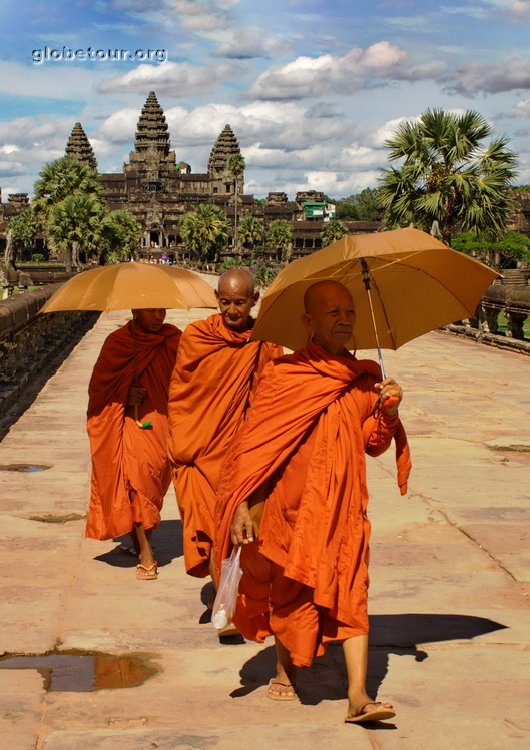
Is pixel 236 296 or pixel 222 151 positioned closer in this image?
pixel 236 296

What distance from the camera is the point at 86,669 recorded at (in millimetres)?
4230

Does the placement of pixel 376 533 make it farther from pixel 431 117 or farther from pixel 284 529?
pixel 431 117

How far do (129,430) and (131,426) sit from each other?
2 cm

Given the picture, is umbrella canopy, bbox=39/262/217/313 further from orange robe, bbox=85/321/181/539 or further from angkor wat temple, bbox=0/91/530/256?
angkor wat temple, bbox=0/91/530/256

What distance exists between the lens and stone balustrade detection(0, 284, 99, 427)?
10680mm

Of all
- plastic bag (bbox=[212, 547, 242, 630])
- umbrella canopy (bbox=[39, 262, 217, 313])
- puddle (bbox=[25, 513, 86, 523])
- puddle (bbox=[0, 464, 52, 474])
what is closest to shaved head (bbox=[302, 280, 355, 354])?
plastic bag (bbox=[212, 547, 242, 630])

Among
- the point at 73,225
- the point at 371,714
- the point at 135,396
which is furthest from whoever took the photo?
the point at 73,225

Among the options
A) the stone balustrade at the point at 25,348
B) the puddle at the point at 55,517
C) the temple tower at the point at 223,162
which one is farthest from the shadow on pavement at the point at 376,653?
the temple tower at the point at 223,162

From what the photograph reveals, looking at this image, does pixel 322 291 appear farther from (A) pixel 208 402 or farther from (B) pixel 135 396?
(B) pixel 135 396

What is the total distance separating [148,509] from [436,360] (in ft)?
34.2

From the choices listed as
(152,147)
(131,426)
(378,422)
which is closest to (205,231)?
(152,147)

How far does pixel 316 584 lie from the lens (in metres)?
3.72

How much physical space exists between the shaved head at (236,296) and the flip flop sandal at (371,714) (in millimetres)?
1807

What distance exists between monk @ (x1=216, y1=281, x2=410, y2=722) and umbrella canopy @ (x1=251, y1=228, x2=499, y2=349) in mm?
170
